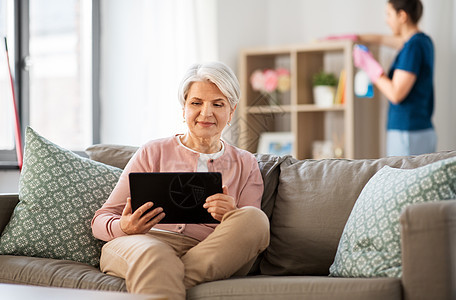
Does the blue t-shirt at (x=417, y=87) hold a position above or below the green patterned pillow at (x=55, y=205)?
above

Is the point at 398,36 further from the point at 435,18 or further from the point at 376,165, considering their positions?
the point at 376,165

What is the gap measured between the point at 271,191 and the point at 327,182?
0.67ft

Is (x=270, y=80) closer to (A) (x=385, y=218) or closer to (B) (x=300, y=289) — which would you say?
(A) (x=385, y=218)

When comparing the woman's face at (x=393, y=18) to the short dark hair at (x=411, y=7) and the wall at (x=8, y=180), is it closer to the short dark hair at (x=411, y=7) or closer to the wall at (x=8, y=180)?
the short dark hair at (x=411, y=7)

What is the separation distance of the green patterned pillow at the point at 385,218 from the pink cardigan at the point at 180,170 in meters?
0.38

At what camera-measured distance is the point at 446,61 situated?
4.15 metres

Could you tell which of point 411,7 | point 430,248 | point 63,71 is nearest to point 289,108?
point 411,7

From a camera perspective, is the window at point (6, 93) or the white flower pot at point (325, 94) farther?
the white flower pot at point (325, 94)

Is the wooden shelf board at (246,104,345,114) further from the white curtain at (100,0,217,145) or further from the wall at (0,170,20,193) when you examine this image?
the wall at (0,170,20,193)

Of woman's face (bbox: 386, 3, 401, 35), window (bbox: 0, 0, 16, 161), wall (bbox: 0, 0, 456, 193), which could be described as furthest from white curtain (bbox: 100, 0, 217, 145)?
woman's face (bbox: 386, 3, 401, 35)

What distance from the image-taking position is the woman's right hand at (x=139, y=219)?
6.31 feet

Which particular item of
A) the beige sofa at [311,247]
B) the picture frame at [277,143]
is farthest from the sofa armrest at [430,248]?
the picture frame at [277,143]

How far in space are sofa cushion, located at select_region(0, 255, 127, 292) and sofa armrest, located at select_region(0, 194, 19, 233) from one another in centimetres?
18

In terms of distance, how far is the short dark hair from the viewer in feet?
12.1
